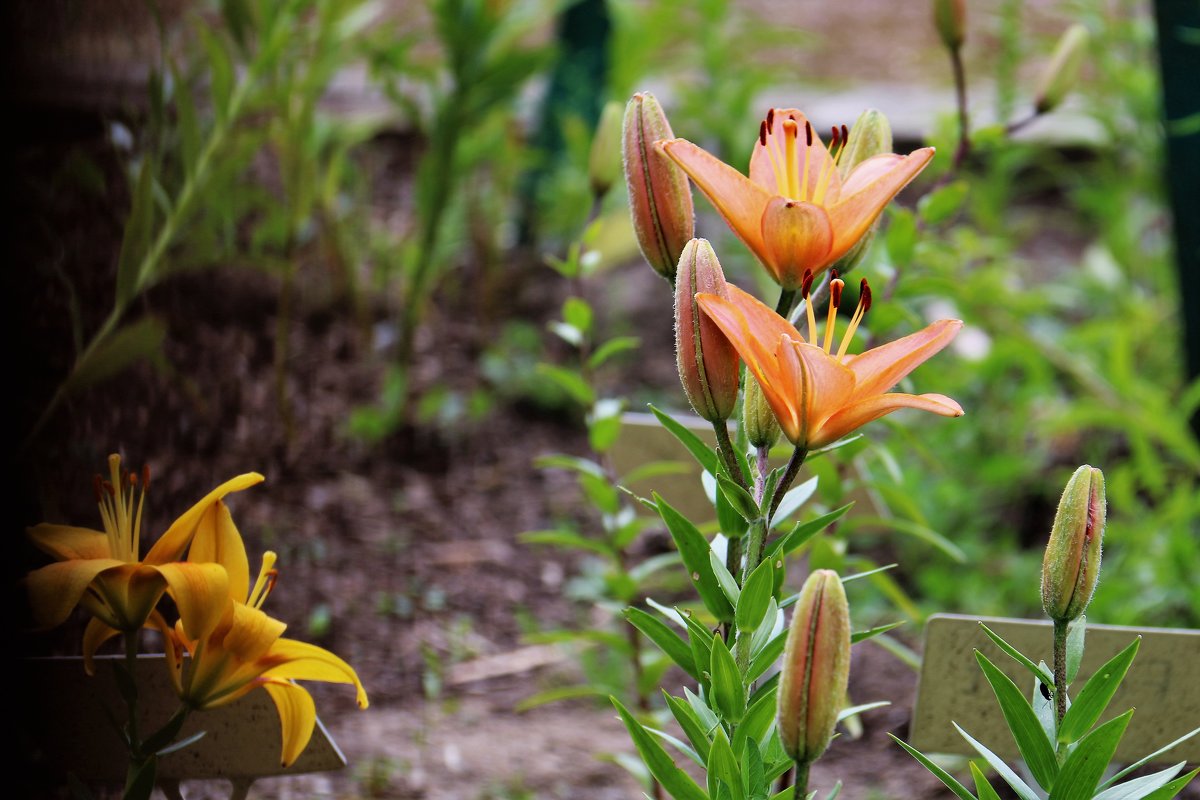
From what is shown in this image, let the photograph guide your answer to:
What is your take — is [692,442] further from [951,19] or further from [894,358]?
[951,19]

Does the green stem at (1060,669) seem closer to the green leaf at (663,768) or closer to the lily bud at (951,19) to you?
the green leaf at (663,768)

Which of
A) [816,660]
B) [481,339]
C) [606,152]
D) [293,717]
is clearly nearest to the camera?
[816,660]

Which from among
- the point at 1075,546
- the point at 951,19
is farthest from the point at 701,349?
the point at 951,19

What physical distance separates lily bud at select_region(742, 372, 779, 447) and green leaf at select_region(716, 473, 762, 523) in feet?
0.06

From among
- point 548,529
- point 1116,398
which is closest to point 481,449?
point 548,529

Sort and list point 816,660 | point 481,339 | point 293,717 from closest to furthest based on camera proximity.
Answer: point 816,660
point 293,717
point 481,339

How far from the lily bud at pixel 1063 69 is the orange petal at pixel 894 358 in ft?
1.35

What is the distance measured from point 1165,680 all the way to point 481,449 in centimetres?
90

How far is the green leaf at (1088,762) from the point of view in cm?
40

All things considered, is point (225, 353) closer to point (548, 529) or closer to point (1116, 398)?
point (548, 529)

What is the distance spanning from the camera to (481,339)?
1.56 meters

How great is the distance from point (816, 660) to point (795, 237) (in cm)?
15

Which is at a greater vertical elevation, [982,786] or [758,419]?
[758,419]

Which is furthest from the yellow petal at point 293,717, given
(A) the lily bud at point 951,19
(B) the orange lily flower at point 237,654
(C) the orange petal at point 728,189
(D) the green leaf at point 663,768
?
(A) the lily bud at point 951,19
